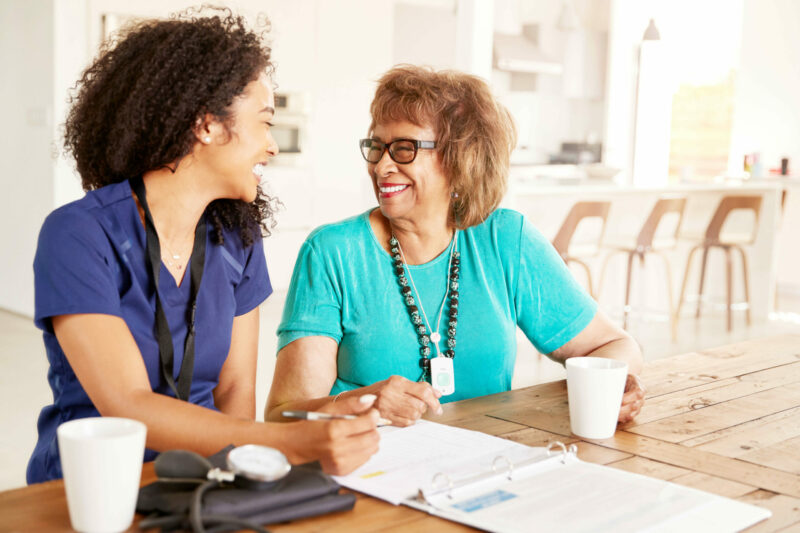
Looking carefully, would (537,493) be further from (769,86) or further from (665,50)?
(665,50)

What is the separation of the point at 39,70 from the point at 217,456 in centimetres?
490

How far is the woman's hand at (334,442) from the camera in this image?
1.06 meters

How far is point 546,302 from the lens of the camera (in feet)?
6.06

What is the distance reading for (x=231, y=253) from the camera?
1.57 meters

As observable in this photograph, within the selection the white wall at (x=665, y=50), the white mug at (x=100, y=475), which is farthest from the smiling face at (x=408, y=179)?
the white wall at (x=665, y=50)

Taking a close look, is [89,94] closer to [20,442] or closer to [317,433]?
[317,433]

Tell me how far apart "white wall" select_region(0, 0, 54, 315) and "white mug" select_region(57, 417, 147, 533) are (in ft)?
15.7

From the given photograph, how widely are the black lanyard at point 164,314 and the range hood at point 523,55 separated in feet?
22.5

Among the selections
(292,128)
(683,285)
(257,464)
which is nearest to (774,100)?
(683,285)

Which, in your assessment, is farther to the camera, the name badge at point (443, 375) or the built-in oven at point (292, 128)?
the built-in oven at point (292, 128)

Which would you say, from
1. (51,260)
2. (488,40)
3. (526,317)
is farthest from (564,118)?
(51,260)

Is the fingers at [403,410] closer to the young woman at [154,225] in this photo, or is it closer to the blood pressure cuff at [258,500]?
the young woman at [154,225]

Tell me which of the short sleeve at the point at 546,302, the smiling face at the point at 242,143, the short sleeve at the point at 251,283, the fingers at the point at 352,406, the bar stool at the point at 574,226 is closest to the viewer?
the fingers at the point at 352,406

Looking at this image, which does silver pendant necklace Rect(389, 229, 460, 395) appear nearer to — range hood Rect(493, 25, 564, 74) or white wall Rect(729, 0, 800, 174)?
range hood Rect(493, 25, 564, 74)
